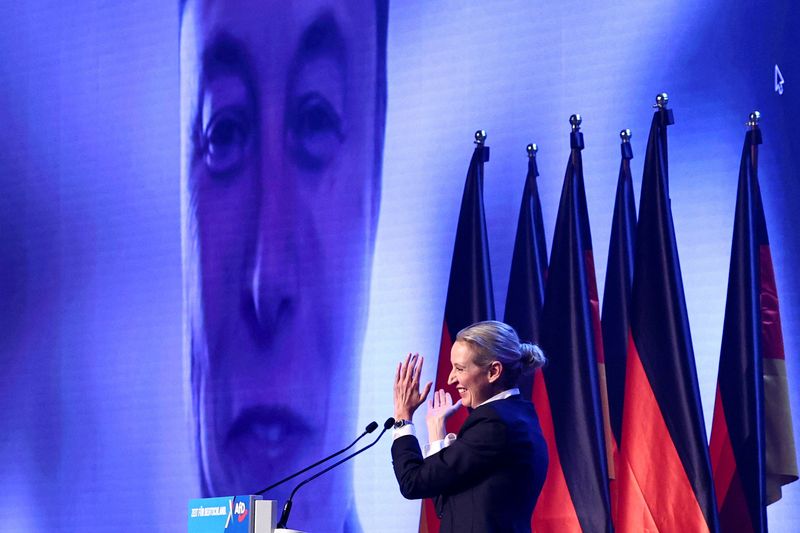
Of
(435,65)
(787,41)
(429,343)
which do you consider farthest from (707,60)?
(429,343)

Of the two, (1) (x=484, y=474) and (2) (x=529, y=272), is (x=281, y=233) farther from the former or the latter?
(1) (x=484, y=474)

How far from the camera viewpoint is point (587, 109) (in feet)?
16.8

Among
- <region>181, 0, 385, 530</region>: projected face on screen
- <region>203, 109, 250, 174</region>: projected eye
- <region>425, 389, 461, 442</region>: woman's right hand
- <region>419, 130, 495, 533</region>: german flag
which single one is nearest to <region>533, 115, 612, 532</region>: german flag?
<region>419, 130, 495, 533</region>: german flag

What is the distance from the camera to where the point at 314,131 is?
5.80m

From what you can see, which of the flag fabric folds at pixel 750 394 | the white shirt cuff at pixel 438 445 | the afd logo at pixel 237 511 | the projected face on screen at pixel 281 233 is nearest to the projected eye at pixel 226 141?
the projected face on screen at pixel 281 233

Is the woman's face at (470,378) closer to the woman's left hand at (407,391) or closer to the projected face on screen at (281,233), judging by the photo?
the woman's left hand at (407,391)

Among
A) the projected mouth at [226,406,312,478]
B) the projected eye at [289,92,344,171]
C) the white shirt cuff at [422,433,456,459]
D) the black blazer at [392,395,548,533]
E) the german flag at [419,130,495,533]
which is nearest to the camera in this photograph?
the black blazer at [392,395,548,533]

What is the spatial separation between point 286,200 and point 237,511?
2862 mm

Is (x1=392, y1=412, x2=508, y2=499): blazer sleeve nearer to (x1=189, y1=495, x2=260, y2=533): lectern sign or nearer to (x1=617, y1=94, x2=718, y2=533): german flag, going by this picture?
(x1=189, y1=495, x2=260, y2=533): lectern sign

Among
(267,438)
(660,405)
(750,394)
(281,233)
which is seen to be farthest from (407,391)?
(281,233)

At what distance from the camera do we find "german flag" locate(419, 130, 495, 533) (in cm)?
484

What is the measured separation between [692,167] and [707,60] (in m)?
0.48

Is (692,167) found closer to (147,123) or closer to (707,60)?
(707,60)

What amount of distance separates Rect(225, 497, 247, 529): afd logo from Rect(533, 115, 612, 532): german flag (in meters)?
1.66
